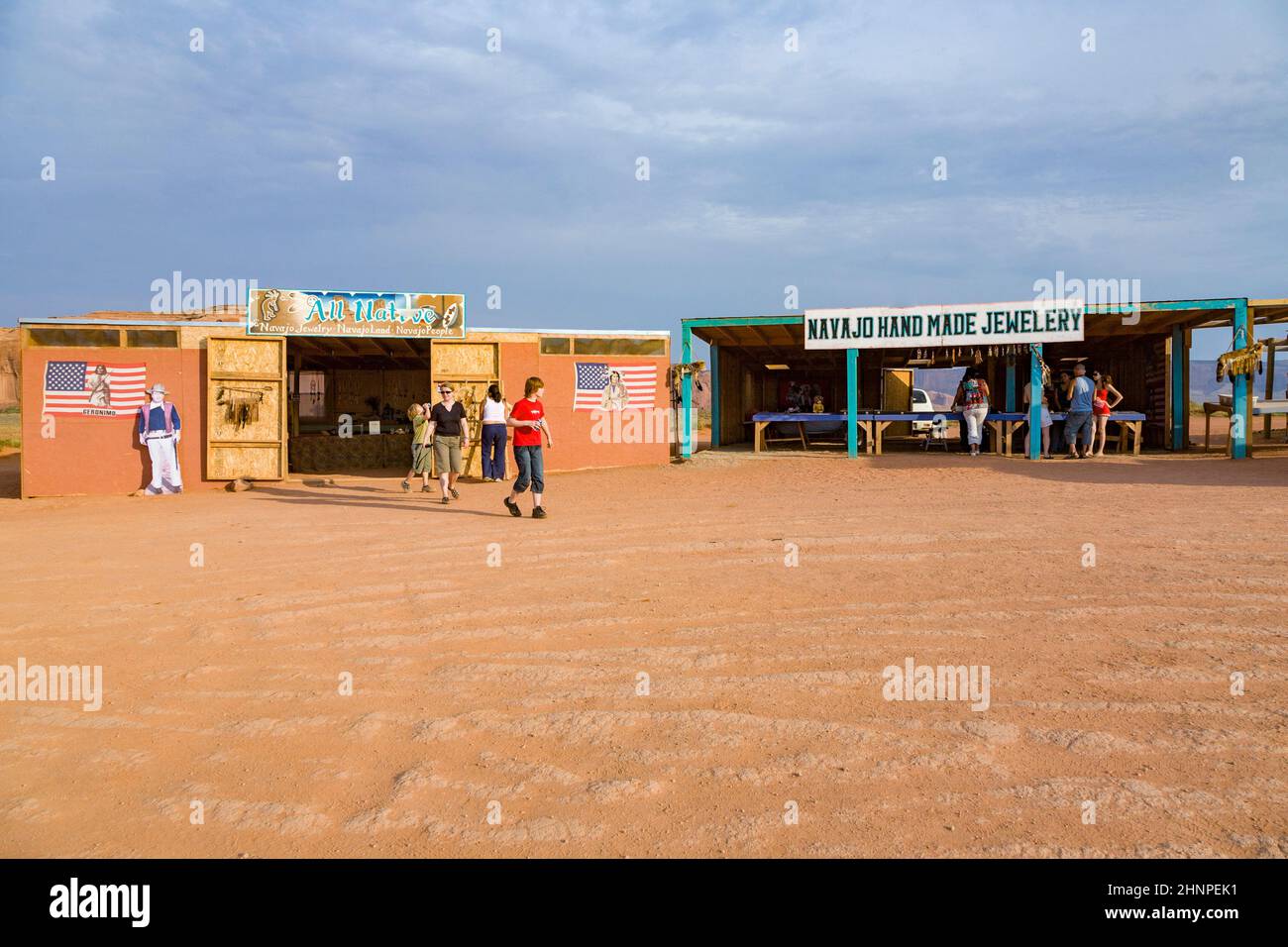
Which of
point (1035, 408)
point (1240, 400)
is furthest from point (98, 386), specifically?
point (1240, 400)

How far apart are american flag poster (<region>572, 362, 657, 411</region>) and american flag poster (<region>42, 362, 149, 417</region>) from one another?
23.8 ft

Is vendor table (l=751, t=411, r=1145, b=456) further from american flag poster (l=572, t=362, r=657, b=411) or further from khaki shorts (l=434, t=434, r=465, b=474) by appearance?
khaki shorts (l=434, t=434, r=465, b=474)

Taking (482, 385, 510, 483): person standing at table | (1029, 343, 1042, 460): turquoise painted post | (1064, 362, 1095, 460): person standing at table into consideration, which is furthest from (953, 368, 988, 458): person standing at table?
(482, 385, 510, 483): person standing at table

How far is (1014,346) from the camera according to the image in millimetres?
19703

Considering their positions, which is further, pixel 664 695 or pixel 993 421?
pixel 993 421

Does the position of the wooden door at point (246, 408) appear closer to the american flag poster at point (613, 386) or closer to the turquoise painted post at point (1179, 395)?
the american flag poster at point (613, 386)

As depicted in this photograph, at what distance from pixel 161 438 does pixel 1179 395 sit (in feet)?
60.3

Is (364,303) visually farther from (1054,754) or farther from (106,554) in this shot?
(1054,754)

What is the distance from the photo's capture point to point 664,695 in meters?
4.21

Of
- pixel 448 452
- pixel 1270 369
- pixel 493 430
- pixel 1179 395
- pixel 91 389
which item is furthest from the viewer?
pixel 1179 395

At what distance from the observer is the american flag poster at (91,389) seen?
1475cm

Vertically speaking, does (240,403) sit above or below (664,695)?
above

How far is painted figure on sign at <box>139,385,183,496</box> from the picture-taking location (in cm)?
1463

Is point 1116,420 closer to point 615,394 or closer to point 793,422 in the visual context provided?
point 793,422
